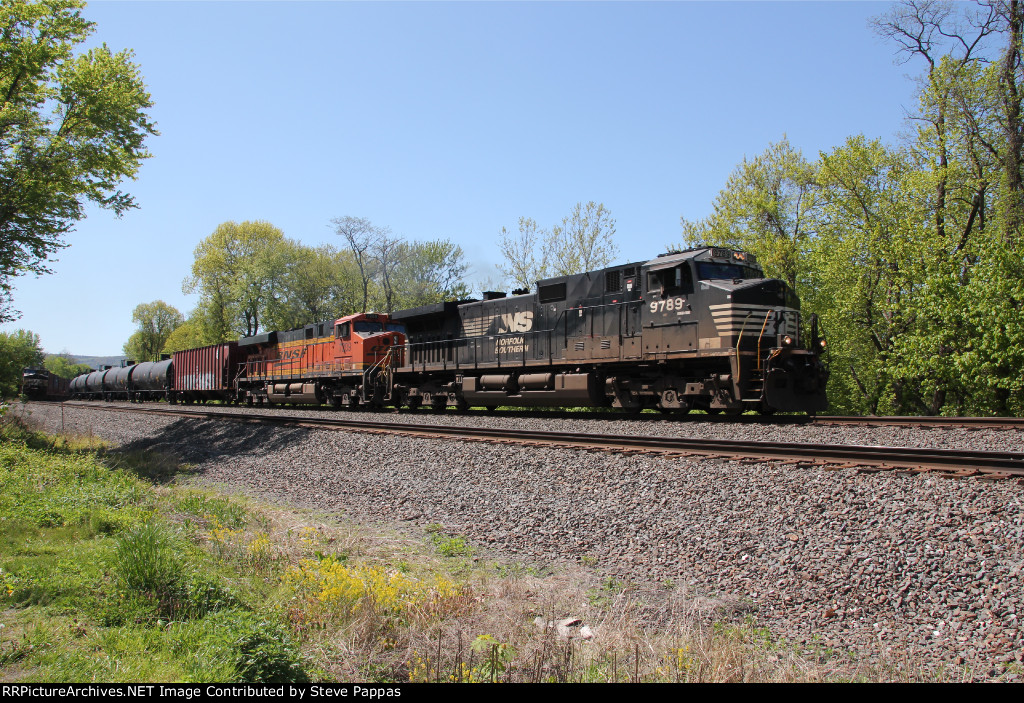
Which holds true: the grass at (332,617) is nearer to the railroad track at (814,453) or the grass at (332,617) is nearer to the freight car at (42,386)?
the railroad track at (814,453)

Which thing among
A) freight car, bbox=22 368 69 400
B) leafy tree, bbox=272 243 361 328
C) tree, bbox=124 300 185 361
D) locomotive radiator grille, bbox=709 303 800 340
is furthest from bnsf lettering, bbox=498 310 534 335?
tree, bbox=124 300 185 361

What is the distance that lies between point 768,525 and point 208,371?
3445cm

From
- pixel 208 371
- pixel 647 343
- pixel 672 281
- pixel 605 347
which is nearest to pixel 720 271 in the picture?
pixel 672 281

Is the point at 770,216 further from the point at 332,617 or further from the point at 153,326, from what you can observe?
the point at 153,326

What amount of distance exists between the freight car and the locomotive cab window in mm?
52052

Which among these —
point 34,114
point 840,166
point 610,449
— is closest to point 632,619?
point 610,449

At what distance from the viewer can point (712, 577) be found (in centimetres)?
516

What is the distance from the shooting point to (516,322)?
1794 centimetres

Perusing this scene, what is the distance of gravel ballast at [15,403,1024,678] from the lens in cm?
418

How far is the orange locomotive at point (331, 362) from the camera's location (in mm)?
22578

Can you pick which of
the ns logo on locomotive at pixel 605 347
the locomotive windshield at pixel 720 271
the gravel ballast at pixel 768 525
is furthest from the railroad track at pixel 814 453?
the locomotive windshield at pixel 720 271

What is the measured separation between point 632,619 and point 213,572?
3564 mm

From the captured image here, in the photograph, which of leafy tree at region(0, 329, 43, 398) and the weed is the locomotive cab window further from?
leafy tree at region(0, 329, 43, 398)

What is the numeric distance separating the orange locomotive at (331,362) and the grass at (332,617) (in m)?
15.8
